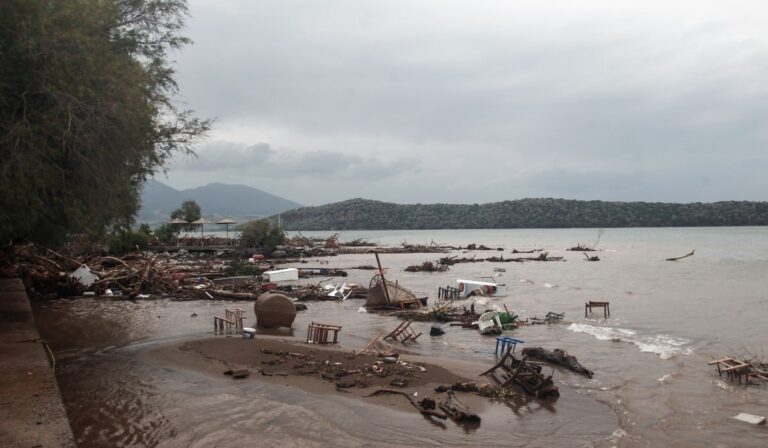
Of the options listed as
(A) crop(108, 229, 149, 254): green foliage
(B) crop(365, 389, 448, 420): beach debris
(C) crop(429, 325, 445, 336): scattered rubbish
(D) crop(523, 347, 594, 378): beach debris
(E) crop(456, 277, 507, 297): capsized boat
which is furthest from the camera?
(A) crop(108, 229, 149, 254): green foliage

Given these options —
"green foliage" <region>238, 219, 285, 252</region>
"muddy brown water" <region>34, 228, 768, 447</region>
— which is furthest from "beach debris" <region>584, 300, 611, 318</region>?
"green foliage" <region>238, 219, 285, 252</region>

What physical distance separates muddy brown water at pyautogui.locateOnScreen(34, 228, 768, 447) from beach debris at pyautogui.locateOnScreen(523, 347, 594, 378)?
1.22 ft

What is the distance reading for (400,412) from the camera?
9008 millimetres

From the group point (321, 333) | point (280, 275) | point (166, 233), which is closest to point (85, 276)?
point (280, 275)

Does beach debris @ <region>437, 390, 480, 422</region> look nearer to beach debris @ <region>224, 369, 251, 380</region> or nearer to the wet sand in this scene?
the wet sand

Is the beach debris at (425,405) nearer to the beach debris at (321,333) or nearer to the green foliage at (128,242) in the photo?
the beach debris at (321,333)

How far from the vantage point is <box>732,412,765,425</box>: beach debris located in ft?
29.4

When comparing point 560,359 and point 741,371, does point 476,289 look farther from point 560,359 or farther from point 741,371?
point 741,371

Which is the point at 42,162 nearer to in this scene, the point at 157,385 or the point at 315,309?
the point at 157,385

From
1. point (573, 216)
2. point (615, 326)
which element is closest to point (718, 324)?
point (615, 326)

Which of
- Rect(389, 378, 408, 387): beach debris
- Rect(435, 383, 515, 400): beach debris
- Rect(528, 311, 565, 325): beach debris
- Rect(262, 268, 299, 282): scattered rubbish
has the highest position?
Rect(262, 268, 299, 282): scattered rubbish

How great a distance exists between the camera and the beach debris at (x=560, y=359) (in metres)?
12.1

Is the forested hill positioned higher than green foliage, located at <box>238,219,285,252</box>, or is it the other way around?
the forested hill

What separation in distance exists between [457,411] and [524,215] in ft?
539
